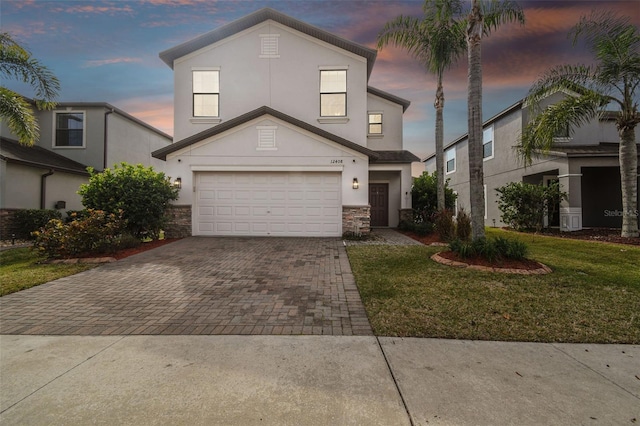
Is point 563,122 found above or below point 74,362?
above

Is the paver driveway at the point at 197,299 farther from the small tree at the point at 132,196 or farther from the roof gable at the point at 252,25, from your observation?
the roof gable at the point at 252,25

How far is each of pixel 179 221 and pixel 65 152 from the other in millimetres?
10417

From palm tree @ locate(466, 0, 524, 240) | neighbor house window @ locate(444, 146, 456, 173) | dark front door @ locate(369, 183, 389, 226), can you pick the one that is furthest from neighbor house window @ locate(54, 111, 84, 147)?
neighbor house window @ locate(444, 146, 456, 173)

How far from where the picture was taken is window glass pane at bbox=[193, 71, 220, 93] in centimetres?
1398

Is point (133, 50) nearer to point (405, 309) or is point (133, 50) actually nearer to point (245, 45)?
point (245, 45)

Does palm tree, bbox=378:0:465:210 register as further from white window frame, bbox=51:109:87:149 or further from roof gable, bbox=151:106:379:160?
white window frame, bbox=51:109:87:149

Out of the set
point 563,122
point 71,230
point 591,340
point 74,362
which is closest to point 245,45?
point 71,230

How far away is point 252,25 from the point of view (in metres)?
13.9

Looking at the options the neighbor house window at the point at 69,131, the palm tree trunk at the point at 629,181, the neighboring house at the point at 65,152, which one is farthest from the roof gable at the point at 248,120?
the palm tree trunk at the point at 629,181

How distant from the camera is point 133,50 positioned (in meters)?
10.9

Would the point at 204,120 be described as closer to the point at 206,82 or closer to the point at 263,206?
the point at 206,82

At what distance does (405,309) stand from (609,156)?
50.5 ft

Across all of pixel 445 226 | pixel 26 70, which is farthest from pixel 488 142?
pixel 26 70

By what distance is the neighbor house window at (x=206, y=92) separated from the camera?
549 inches
